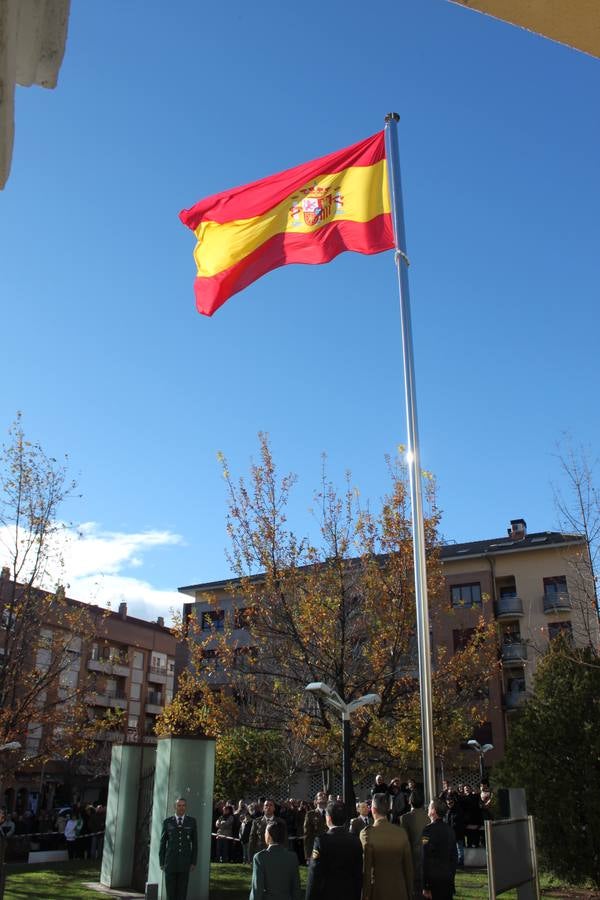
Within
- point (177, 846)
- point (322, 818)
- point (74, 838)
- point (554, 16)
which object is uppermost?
point (554, 16)

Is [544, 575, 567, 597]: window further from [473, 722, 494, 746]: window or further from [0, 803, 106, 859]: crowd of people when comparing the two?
[0, 803, 106, 859]: crowd of people

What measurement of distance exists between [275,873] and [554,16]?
729 centimetres

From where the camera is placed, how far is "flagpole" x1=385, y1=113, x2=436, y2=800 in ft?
31.4

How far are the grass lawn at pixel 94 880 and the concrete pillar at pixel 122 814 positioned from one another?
2.38 ft

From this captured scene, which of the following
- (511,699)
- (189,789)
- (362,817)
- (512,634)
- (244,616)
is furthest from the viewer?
(512,634)

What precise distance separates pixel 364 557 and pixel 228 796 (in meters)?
19.9

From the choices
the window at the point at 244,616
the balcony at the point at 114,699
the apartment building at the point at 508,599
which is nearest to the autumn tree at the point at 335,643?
A: the window at the point at 244,616

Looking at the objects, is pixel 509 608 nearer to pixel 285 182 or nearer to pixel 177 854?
pixel 177 854

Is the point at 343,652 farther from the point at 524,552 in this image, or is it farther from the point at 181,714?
the point at 524,552

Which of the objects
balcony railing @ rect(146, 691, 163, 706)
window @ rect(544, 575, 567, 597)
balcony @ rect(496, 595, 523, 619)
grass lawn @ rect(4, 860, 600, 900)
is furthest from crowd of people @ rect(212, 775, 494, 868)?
balcony railing @ rect(146, 691, 163, 706)

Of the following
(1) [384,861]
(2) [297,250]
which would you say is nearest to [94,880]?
(1) [384,861]

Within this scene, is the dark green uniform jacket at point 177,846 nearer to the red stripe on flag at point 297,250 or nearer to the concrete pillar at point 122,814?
the concrete pillar at point 122,814

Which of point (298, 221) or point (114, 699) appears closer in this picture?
point (298, 221)

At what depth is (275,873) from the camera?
7625 millimetres
